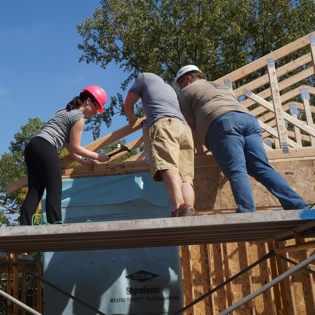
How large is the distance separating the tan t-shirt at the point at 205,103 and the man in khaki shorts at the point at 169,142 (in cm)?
26

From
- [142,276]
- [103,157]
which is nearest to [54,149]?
[103,157]

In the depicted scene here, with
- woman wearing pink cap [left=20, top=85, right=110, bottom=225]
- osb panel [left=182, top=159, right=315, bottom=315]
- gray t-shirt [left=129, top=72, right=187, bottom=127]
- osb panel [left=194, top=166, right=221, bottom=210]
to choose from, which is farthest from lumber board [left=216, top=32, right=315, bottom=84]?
osb panel [left=182, top=159, right=315, bottom=315]

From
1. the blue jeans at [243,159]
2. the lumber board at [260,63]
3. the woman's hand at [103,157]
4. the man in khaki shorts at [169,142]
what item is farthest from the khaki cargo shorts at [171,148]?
the lumber board at [260,63]

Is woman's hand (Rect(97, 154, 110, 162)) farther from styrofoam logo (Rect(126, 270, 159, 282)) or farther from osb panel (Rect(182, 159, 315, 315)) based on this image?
osb panel (Rect(182, 159, 315, 315))

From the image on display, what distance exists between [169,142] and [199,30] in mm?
16002

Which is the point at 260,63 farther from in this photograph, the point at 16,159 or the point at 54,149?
the point at 16,159

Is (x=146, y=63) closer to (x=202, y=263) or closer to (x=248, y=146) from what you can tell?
(x=202, y=263)

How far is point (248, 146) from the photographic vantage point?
4.37 meters

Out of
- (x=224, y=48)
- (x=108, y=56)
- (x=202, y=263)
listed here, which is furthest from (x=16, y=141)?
(x=202, y=263)

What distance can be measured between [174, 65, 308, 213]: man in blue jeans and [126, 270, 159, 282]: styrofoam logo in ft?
5.71

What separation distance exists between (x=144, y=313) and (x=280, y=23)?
16.9 m

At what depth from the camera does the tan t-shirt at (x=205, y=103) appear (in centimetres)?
436

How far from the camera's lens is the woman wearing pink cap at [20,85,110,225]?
4.17 meters

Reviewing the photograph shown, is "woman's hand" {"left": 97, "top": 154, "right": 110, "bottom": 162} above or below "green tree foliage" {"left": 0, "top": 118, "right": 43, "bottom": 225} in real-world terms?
below
